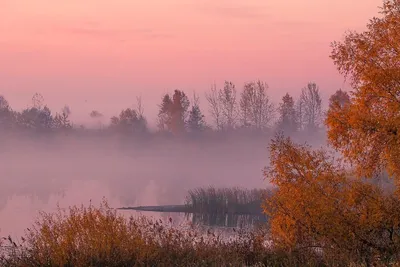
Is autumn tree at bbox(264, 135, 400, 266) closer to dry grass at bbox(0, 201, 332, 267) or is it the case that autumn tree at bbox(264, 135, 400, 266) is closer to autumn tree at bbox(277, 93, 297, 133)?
dry grass at bbox(0, 201, 332, 267)

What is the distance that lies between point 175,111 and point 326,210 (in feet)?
299

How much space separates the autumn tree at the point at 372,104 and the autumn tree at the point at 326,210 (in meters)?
0.75

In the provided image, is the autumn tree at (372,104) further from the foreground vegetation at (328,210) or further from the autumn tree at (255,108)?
the autumn tree at (255,108)

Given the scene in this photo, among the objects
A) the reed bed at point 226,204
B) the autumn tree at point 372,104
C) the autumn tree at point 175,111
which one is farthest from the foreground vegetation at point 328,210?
the autumn tree at point 175,111

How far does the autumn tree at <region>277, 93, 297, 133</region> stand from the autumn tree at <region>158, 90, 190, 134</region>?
1719 centimetres

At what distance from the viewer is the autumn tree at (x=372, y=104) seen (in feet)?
58.5

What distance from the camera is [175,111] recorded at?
108 m

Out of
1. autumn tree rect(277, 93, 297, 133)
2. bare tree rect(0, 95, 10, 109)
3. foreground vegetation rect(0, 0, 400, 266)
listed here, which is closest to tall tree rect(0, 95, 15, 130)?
bare tree rect(0, 95, 10, 109)

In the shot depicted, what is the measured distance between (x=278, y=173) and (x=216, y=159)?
327 ft

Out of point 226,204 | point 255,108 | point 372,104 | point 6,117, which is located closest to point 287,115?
point 255,108

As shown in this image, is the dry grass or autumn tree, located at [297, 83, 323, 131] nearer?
the dry grass

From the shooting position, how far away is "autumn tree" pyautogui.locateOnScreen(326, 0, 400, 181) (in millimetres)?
17844

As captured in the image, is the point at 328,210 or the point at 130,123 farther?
the point at 130,123

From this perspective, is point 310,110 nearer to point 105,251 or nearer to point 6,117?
point 6,117
